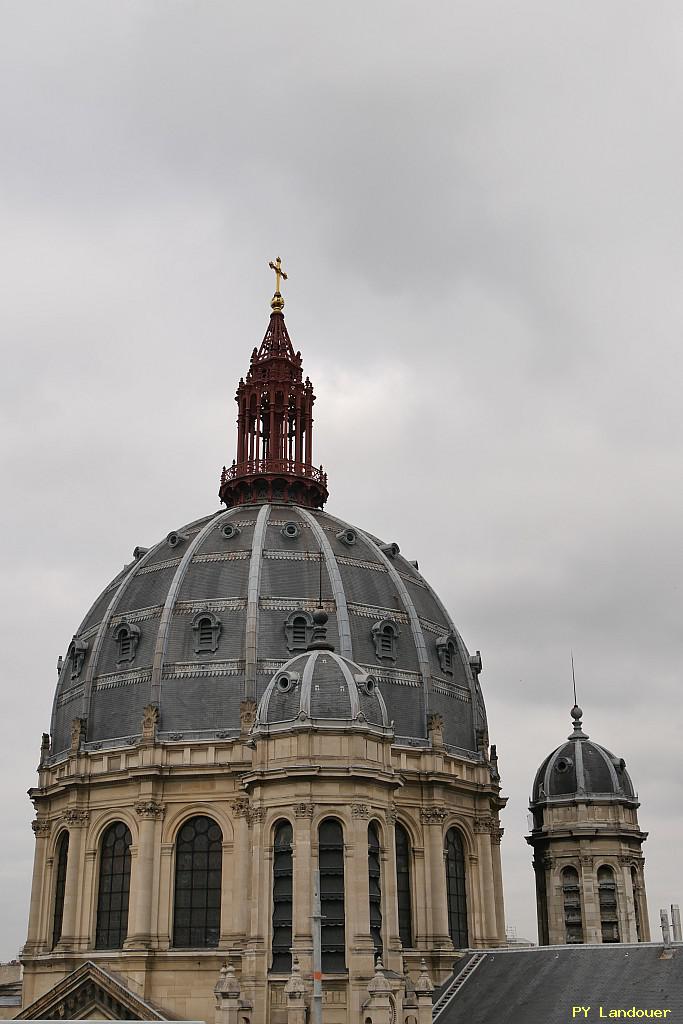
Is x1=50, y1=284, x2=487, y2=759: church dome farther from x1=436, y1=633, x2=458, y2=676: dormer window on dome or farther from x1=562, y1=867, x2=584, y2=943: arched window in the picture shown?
x1=562, y1=867, x2=584, y2=943: arched window

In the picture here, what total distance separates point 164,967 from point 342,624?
19.4 meters

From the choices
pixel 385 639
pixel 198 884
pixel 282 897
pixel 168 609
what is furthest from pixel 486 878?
pixel 168 609

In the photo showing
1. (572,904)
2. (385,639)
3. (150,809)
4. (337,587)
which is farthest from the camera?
(572,904)

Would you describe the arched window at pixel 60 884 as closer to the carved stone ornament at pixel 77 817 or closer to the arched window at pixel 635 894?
the carved stone ornament at pixel 77 817

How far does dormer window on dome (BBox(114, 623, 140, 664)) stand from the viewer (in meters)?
68.3

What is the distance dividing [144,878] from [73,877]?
505 centimetres

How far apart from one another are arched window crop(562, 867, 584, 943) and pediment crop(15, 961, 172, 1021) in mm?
28230

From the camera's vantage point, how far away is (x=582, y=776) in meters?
78.8

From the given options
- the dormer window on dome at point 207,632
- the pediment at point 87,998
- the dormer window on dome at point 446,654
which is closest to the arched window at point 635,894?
the dormer window on dome at point 446,654

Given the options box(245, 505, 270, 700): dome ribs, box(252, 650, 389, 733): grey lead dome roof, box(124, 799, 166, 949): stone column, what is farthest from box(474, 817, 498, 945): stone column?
box(124, 799, 166, 949): stone column

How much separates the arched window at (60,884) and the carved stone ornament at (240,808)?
1040 centimetres

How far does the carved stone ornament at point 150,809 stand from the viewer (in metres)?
62.6

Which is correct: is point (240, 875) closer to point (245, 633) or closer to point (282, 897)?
point (282, 897)

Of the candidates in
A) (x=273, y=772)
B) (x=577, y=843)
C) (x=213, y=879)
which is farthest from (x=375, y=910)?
(x=577, y=843)
